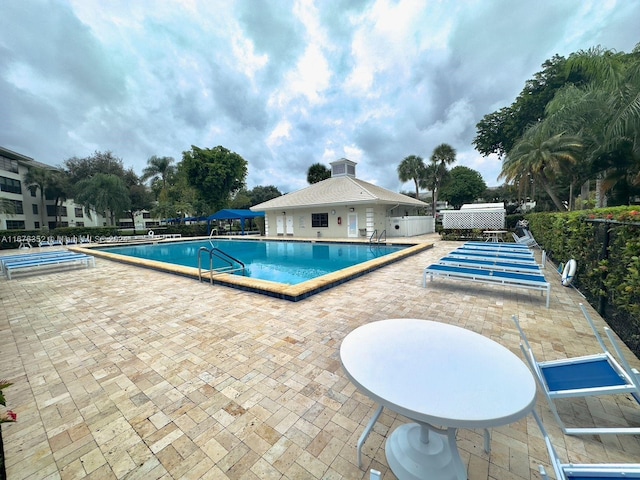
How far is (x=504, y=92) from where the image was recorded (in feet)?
61.3

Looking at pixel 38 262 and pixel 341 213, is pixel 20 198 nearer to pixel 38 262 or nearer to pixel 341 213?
pixel 38 262

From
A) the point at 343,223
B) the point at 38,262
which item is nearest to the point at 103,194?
the point at 38,262

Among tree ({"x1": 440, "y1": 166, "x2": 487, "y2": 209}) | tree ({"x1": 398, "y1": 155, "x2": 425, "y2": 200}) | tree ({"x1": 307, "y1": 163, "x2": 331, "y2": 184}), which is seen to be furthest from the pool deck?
tree ({"x1": 440, "y1": 166, "x2": 487, "y2": 209})

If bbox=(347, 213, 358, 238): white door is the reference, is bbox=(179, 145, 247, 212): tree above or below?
above

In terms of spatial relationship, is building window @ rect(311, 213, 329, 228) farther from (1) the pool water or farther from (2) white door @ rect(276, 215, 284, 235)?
(2) white door @ rect(276, 215, 284, 235)

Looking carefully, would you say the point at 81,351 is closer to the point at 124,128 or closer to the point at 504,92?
the point at 504,92

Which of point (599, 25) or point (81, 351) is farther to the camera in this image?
point (599, 25)

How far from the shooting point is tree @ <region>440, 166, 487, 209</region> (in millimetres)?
39281

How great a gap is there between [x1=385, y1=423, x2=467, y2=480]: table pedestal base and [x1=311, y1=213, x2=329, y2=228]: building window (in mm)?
18040

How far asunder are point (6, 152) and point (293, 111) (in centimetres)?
3633

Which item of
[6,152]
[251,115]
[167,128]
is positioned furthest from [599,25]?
[6,152]

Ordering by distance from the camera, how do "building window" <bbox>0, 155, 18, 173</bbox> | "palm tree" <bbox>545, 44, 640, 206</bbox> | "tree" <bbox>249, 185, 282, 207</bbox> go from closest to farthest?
"palm tree" <bbox>545, 44, 640, 206</bbox> → "building window" <bbox>0, 155, 18, 173</bbox> → "tree" <bbox>249, 185, 282, 207</bbox>

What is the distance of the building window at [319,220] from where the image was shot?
1967 centimetres

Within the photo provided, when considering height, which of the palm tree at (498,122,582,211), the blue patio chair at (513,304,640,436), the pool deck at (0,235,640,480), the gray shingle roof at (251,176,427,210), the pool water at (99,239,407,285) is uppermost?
the palm tree at (498,122,582,211)
